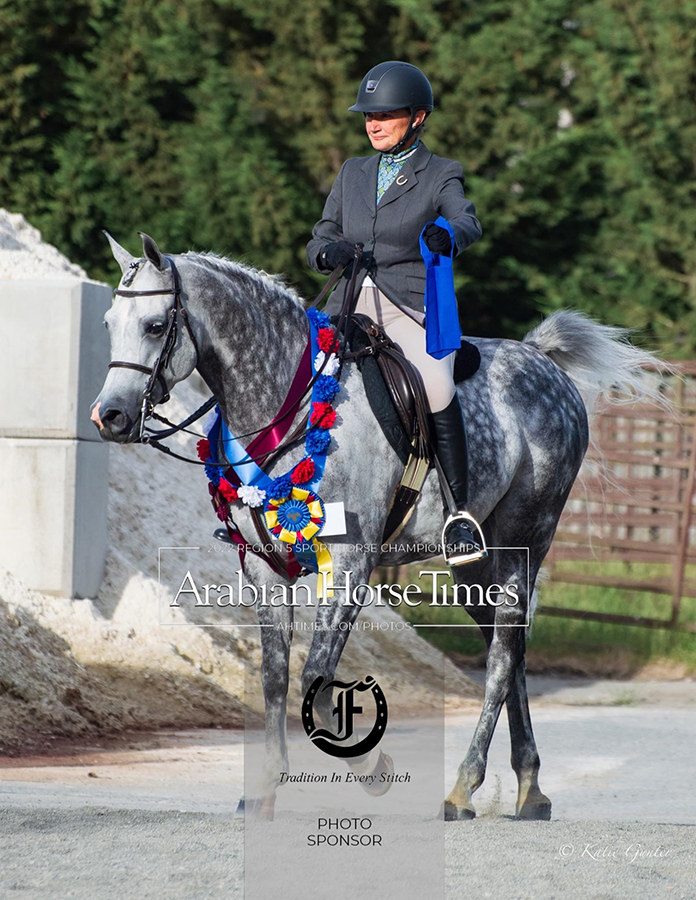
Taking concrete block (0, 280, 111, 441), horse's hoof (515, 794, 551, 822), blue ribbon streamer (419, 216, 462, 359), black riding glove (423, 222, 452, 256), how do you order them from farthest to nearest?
1. concrete block (0, 280, 111, 441)
2. horse's hoof (515, 794, 551, 822)
3. blue ribbon streamer (419, 216, 462, 359)
4. black riding glove (423, 222, 452, 256)

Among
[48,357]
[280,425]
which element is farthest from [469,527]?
[48,357]

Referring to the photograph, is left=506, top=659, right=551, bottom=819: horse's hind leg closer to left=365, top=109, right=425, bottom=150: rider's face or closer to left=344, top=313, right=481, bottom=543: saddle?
left=344, top=313, right=481, bottom=543: saddle

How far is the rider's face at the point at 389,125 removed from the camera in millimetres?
5523

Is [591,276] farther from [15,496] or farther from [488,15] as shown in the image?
[15,496]

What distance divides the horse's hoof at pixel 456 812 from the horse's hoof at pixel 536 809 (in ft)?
1.75

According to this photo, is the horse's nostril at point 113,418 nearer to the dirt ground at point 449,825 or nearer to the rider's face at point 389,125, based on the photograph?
the dirt ground at point 449,825

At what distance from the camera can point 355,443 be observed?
17.3 ft

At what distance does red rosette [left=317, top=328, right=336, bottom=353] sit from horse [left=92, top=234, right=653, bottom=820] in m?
0.06

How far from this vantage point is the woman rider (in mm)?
5414

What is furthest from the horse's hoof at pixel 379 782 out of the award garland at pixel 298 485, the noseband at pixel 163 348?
the noseband at pixel 163 348

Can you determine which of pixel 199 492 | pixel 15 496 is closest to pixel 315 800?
pixel 15 496

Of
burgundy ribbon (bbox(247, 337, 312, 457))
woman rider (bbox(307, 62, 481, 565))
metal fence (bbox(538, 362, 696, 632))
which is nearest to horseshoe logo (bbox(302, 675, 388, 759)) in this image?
woman rider (bbox(307, 62, 481, 565))

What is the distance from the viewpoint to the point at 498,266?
688 inches

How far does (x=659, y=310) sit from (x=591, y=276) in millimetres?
1020
